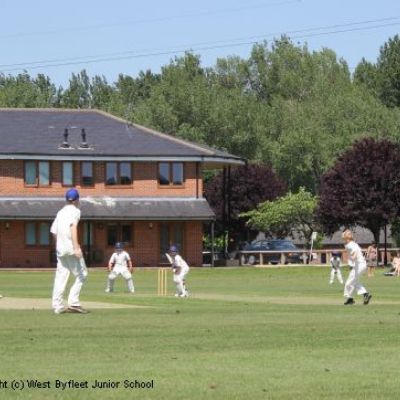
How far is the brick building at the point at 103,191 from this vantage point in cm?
6931

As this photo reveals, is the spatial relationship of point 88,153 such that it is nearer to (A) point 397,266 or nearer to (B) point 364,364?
(A) point 397,266

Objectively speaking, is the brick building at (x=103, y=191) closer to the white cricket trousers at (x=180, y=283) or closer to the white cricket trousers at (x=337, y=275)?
the white cricket trousers at (x=337, y=275)

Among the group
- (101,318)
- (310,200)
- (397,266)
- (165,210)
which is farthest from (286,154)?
(101,318)

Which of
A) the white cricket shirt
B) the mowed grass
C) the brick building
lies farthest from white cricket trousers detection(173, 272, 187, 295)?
the brick building

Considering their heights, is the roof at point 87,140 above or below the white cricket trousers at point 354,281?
above

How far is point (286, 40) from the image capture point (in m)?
119

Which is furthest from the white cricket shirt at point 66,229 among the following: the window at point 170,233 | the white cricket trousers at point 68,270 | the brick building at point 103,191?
the window at point 170,233

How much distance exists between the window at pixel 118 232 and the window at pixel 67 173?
3185 mm

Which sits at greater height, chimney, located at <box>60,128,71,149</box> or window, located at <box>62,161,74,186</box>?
chimney, located at <box>60,128,71,149</box>

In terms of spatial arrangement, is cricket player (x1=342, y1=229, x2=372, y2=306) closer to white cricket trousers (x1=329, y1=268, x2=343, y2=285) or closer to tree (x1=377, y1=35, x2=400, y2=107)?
white cricket trousers (x1=329, y1=268, x2=343, y2=285)

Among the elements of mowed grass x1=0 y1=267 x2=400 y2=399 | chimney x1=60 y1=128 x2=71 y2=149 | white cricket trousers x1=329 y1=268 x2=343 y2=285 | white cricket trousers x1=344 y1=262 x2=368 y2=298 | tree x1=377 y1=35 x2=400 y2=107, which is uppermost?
tree x1=377 y1=35 x2=400 y2=107

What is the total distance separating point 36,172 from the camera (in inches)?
2756

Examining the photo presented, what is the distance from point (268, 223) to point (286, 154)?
57.4ft

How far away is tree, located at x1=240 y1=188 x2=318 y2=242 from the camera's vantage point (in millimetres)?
85688
